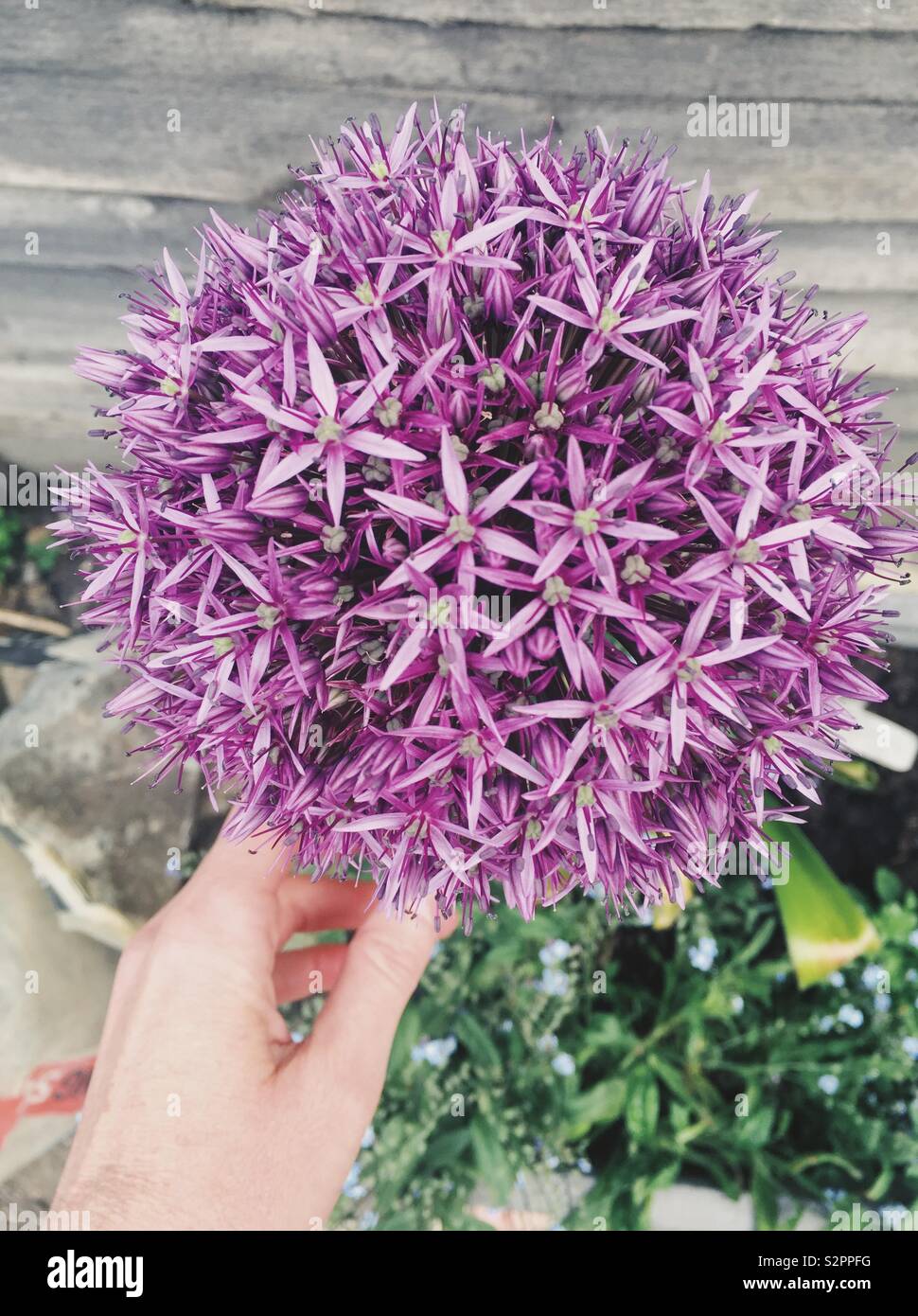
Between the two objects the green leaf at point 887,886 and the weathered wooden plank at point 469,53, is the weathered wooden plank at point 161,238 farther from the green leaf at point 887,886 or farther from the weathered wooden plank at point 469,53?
the green leaf at point 887,886

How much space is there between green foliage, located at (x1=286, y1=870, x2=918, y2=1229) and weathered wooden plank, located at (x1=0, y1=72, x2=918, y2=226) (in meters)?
1.31

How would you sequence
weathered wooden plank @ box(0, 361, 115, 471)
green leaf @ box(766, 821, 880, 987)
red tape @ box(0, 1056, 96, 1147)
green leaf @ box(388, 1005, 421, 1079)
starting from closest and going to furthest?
green leaf @ box(766, 821, 880, 987) → green leaf @ box(388, 1005, 421, 1079) → red tape @ box(0, 1056, 96, 1147) → weathered wooden plank @ box(0, 361, 115, 471)

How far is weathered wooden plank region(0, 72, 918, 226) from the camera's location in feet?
4.62

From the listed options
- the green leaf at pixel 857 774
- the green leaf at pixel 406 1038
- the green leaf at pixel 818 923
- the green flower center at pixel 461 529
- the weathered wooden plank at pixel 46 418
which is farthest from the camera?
the weathered wooden plank at pixel 46 418

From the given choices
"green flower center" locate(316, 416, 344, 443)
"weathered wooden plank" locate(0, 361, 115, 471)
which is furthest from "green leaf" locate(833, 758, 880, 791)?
"weathered wooden plank" locate(0, 361, 115, 471)

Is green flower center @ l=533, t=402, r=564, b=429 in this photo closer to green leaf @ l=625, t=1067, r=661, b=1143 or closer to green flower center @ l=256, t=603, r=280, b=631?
green flower center @ l=256, t=603, r=280, b=631

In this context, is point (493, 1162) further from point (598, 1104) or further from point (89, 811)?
point (89, 811)

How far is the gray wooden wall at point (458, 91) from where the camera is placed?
1.33 metres

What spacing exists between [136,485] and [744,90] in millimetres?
1177

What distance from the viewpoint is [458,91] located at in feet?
4.58

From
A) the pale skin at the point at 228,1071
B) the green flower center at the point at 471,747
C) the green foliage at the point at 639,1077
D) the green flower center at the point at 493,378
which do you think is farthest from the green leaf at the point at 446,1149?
the green flower center at the point at 493,378

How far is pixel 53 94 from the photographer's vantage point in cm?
147

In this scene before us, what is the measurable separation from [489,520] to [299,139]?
1122mm
